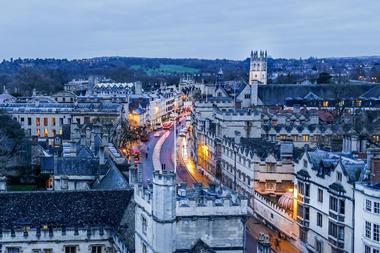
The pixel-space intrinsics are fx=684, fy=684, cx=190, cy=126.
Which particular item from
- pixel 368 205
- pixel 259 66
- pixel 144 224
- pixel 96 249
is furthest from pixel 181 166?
pixel 259 66

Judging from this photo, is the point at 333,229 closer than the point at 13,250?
No

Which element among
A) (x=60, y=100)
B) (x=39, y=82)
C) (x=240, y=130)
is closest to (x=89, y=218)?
(x=240, y=130)

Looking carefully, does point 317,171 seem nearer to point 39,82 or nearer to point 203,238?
point 203,238

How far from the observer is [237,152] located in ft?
200

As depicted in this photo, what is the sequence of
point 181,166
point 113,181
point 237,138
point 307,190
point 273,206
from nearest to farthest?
point 113,181
point 307,190
point 273,206
point 237,138
point 181,166

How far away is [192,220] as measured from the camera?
88.9 ft

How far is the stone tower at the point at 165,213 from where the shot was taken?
26672 mm

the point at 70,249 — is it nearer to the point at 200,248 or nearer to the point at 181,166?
the point at 200,248

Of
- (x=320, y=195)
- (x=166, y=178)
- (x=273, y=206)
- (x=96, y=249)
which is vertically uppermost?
(x=166, y=178)

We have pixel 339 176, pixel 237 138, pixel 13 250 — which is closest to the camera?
pixel 13 250

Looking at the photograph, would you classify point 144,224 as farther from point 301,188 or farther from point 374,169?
point 301,188

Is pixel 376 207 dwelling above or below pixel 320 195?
above

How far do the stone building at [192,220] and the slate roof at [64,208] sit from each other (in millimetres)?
9954

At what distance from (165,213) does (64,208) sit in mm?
12286
